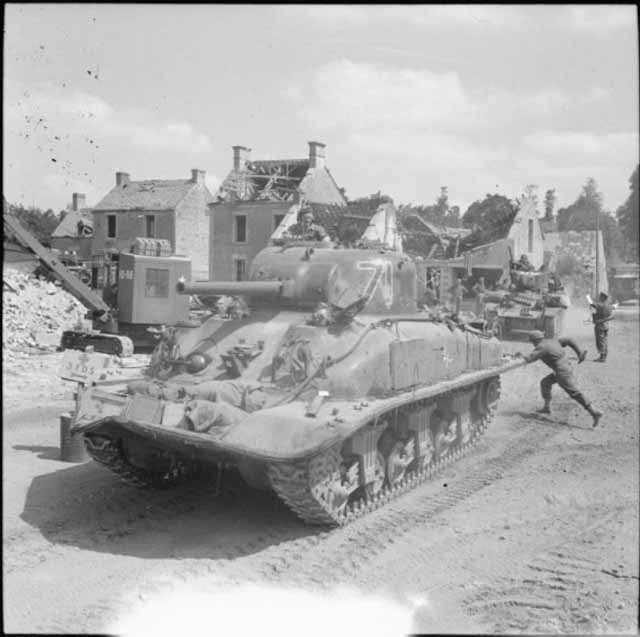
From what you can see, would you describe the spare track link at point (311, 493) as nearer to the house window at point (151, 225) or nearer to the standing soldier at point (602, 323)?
the standing soldier at point (602, 323)


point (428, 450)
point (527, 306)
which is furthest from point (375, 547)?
point (527, 306)

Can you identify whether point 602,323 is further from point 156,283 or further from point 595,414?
point 156,283

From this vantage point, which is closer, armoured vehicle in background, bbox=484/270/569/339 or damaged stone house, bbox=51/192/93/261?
armoured vehicle in background, bbox=484/270/569/339

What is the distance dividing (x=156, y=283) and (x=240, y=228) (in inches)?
377

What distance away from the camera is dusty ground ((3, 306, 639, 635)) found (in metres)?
5.27

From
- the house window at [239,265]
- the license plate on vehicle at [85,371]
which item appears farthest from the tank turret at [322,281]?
the house window at [239,265]

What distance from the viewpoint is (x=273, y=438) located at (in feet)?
19.9

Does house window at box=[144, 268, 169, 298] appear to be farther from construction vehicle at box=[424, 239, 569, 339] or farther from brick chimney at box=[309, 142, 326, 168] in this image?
brick chimney at box=[309, 142, 326, 168]

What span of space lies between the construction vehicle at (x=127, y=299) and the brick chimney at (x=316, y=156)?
1042cm

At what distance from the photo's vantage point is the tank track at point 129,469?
730cm

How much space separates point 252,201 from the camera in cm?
2784

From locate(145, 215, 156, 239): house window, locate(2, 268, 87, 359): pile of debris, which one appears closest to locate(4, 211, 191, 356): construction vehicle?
locate(2, 268, 87, 359): pile of debris

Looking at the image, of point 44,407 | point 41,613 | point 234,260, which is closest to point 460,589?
point 41,613

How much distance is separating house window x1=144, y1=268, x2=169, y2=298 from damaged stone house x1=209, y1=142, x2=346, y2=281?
266 inches
